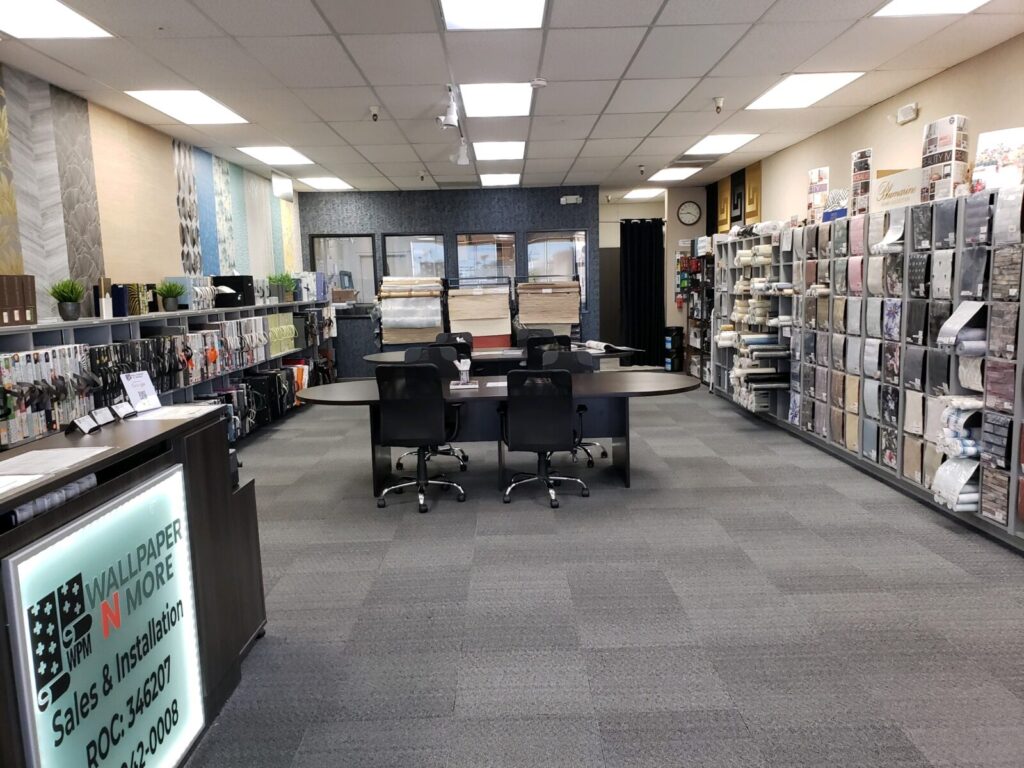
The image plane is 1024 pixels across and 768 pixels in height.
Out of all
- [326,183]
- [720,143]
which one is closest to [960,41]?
[720,143]

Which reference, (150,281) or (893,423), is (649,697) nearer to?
(893,423)

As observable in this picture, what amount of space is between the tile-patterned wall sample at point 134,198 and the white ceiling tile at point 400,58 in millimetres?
2496

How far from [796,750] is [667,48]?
426 centimetres

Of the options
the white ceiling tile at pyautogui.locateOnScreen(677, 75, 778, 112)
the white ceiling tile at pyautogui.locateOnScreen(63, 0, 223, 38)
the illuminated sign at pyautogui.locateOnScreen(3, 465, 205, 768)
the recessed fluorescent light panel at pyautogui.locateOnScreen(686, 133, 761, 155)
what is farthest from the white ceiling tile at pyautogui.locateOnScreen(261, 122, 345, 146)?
the illuminated sign at pyautogui.locateOnScreen(3, 465, 205, 768)

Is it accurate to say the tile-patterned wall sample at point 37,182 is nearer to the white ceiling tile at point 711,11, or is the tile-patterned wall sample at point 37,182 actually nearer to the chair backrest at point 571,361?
the chair backrest at point 571,361

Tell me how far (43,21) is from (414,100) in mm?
2616

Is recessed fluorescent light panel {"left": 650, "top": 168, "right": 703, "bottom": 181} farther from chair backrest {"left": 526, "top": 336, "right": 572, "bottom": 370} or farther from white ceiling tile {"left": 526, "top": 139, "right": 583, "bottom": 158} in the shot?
chair backrest {"left": 526, "top": 336, "right": 572, "bottom": 370}

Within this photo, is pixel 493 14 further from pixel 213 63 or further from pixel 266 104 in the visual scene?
pixel 266 104

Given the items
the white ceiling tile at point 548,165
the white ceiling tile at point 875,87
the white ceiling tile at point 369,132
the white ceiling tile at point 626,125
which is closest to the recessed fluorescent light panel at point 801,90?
the white ceiling tile at point 875,87

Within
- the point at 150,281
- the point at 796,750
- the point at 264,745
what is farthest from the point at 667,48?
the point at 150,281

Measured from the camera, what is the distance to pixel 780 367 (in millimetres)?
6953

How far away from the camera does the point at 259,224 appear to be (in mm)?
9594

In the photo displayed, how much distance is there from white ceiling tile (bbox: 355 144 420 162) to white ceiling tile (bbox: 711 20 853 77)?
373 cm

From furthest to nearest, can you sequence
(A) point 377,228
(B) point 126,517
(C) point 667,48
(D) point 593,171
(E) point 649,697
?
1. (A) point 377,228
2. (D) point 593,171
3. (C) point 667,48
4. (E) point 649,697
5. (B) point 126,517
